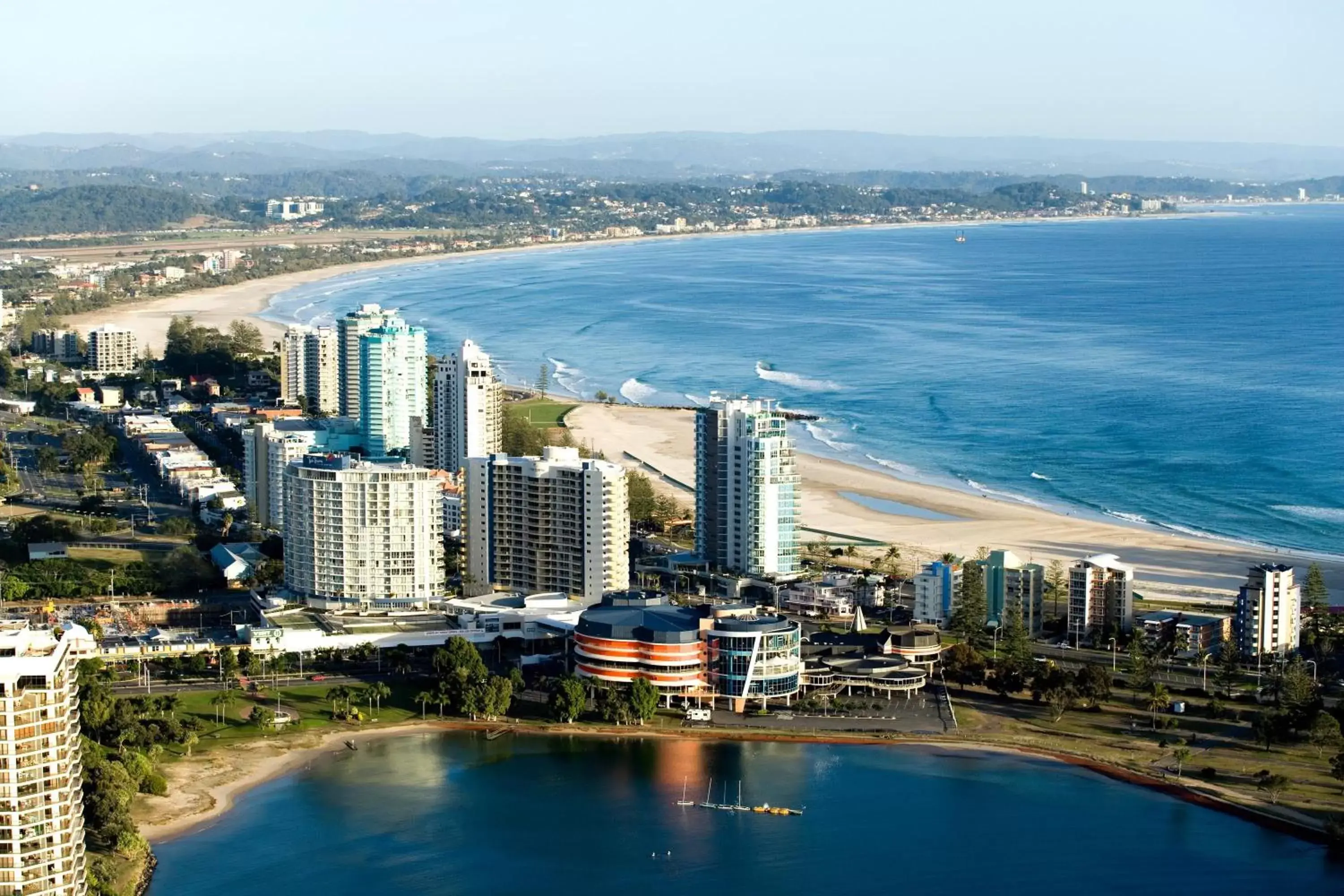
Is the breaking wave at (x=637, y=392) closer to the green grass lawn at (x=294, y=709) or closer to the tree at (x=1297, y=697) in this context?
the green grass lawn at (x=294, y=709)

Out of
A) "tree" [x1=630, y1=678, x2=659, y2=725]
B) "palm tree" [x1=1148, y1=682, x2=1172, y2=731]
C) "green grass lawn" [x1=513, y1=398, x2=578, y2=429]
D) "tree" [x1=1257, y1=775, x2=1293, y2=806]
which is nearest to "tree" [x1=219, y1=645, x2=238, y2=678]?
"tree" [x1=630, y1=678, x2=659, y2=725]

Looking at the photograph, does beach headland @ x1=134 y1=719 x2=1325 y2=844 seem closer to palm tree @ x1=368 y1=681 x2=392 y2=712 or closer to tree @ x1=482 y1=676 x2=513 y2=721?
tree @ x1=482 y1=676 x2=513 y2=721

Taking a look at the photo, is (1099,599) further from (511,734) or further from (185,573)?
(185,573)

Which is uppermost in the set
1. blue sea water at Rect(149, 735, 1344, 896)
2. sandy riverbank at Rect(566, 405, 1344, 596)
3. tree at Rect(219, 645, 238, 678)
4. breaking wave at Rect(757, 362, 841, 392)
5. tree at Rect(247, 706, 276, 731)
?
breaking wave at Rect(757, 362, 841, 392)

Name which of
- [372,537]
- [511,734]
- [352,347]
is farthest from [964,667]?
[352,347]

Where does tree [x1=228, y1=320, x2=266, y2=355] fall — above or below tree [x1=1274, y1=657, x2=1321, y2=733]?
above
